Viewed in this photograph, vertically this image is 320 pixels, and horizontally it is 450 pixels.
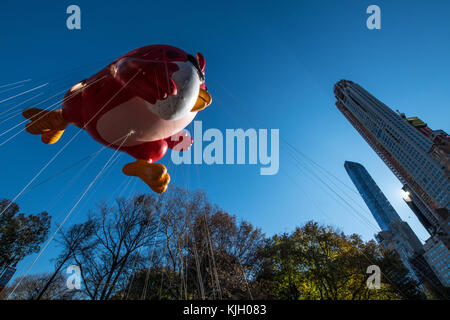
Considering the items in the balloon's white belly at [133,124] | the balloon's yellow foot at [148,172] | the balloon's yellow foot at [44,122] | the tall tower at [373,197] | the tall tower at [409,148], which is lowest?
the balloon's yellow foot at [148,172]

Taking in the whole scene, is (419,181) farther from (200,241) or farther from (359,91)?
(200,241)

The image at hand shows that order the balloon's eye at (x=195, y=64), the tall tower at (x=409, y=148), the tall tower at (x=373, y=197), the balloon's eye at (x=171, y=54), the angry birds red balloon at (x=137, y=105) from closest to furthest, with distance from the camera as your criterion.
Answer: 1. the angry birds red balloon at (x=137, y=105)
2. the balloon's eye at (x=171, y=54)
3. the balloon's eye at (x=195, y=64)
4. the tall tower at (x=409, y=148)
5. the tall tower at (x=373, y=197)

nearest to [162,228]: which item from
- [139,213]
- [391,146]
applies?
[139,213]

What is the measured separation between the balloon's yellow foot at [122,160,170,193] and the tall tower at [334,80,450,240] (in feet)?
199

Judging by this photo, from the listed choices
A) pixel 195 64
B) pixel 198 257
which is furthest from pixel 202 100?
pixel 198 257

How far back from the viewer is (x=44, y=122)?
398 cm

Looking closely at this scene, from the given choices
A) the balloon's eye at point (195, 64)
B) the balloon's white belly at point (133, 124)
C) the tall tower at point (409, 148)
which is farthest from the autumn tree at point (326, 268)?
the tall tower at point (409, 148)

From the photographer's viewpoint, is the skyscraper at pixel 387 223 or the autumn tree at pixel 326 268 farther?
the skyscraper at pixel 387 223

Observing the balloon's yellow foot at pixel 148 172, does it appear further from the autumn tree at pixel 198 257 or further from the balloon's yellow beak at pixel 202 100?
the autumn tree at pixel 198 257

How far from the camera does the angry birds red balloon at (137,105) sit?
322 cm

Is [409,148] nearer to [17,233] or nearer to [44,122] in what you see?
[44,122]

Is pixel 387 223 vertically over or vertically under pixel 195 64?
over

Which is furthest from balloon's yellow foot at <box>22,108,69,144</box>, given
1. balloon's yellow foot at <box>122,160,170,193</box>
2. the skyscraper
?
the skyscraper

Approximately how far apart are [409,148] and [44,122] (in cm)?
7866
